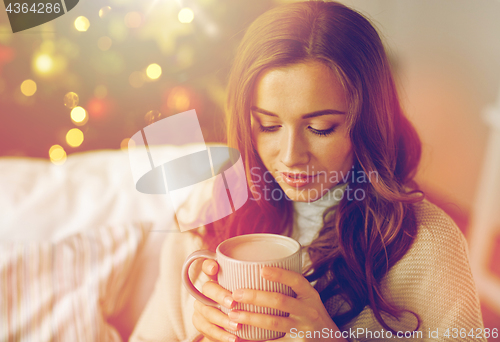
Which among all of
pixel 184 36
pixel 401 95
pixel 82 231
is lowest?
pixel 82 231

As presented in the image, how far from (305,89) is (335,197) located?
21 centimetres

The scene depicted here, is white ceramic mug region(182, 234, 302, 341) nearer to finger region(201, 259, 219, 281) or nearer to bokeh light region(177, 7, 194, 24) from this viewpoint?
finger region(201, 259, 219, 281)

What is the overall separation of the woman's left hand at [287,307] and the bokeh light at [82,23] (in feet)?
1.49

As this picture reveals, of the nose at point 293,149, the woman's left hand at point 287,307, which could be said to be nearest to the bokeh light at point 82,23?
the nose at point 293,149

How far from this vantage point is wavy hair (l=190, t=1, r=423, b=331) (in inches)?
17.7

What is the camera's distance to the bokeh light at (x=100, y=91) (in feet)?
1.73

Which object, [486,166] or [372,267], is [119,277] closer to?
[372,267]

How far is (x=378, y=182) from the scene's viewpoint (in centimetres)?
50

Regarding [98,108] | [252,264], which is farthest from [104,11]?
[252,264]

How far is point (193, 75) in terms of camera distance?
532mm

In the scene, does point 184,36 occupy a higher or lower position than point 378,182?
higher

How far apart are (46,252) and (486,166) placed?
2.32ft

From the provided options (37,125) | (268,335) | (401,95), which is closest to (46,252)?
(37,125)

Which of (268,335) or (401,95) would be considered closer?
(268,335)
